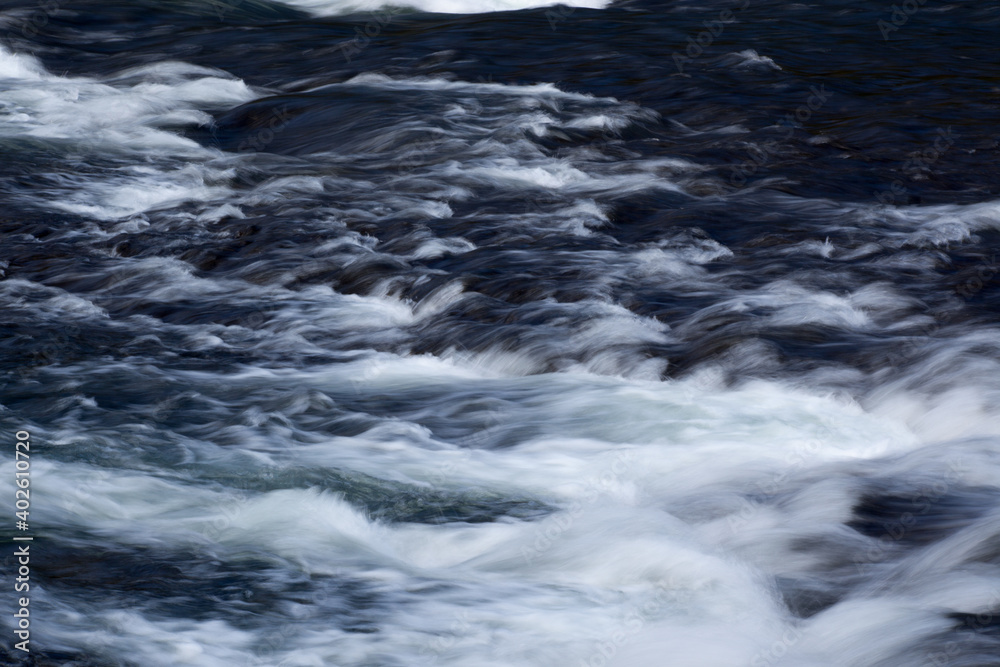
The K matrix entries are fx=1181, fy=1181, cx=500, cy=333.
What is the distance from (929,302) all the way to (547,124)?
15.1 ft

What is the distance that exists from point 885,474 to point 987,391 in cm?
89

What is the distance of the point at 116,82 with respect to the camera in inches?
485

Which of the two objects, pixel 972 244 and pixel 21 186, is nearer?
pixel 972 244

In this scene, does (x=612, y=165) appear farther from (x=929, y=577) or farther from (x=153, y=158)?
(x=929, y=577)

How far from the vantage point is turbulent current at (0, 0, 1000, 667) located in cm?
384

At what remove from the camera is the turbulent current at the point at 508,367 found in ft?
12.6

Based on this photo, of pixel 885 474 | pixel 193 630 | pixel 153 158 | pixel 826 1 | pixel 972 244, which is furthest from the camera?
pixel 826 1

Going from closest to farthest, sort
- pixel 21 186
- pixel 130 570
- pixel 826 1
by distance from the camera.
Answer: pixel 130 570 → pixel 21 186 → pixel 826 1

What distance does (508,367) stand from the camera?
19.7 feet

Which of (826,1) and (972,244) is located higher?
(826,1)

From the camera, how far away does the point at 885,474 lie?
187 inches

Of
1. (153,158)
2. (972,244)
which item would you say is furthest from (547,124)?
(972,244)

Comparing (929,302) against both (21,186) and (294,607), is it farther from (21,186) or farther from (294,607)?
(21,186)

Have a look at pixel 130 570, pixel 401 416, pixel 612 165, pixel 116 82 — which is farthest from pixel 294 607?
pixel 116 82
